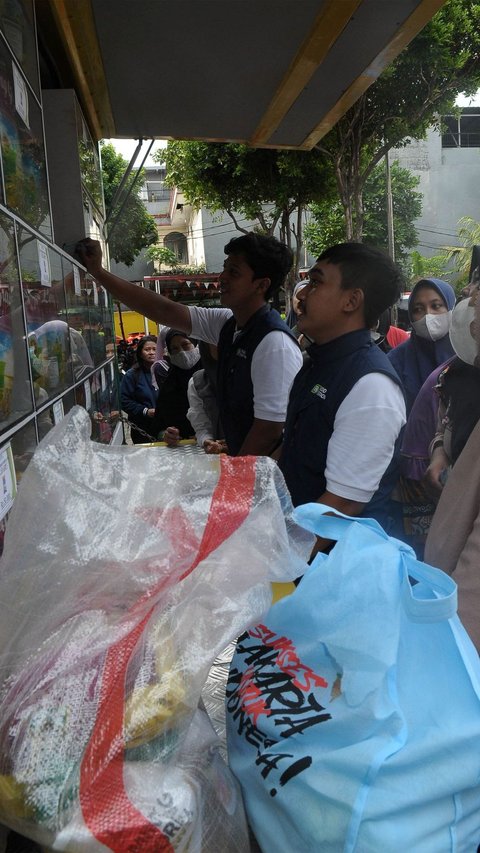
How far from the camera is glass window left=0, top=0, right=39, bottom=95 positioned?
65.3 inches

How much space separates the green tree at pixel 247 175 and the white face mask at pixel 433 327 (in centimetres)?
872

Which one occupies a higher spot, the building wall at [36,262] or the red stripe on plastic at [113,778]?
the building wall at [36,262]

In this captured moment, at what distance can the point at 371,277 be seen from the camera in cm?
203

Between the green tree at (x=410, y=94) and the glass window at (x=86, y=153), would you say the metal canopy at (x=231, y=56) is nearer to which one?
the glass window at (x=86, y=153)

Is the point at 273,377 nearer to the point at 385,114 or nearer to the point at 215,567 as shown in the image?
the point at 215,567

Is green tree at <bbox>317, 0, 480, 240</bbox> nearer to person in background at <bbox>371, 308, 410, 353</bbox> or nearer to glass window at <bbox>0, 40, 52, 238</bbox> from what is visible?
person in background at <bbox>371, 308, 410, 353</bbox>

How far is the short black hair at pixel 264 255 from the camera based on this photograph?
114 inches

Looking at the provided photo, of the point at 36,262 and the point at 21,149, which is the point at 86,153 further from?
the point at 36,262

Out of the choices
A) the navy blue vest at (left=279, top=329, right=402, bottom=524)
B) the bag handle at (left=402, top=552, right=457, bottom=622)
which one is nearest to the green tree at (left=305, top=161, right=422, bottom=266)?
the navy blue vest at (left=279, top=329, right=402, bottom=524)

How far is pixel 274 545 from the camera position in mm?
856

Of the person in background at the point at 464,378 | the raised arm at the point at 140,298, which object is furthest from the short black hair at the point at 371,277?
the raised arm at the point at 140,298

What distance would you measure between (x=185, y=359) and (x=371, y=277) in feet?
10.9

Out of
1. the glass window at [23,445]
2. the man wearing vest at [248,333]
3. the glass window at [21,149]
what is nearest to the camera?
the glass window at [23,445]

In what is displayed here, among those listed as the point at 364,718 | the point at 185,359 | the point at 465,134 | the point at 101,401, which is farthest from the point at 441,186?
the point at 364,718
